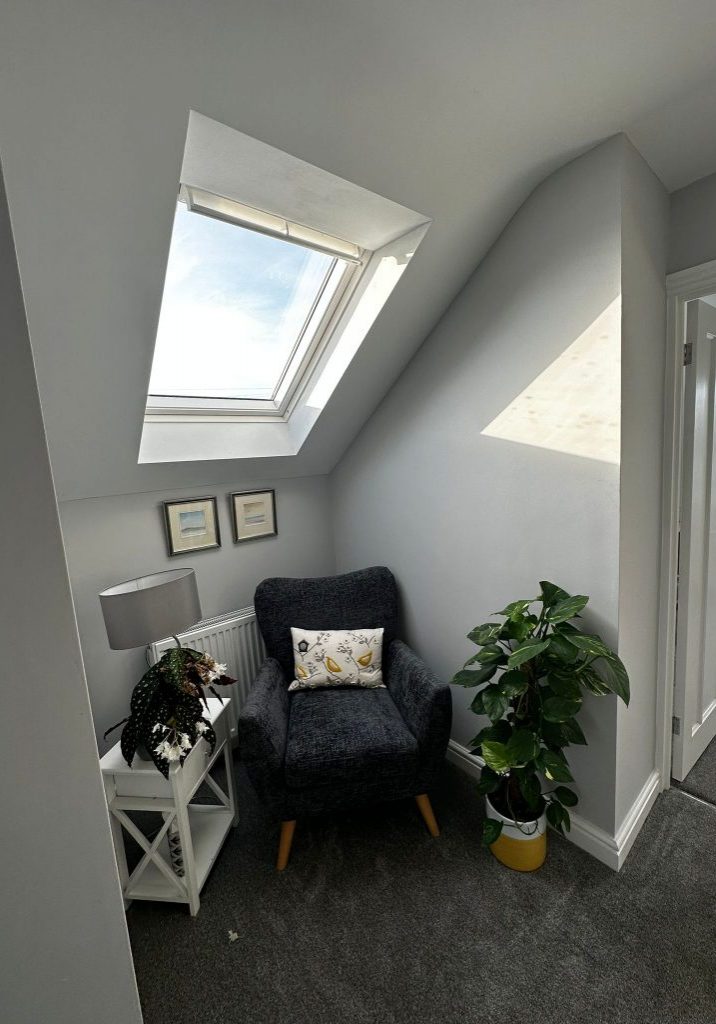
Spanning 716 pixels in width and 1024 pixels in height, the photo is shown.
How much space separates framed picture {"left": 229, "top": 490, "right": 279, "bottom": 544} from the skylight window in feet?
1.48

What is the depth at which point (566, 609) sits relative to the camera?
1.45m

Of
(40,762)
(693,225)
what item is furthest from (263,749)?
(693,225)

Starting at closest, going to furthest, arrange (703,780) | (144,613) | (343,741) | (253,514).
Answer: (144,613)
(343,741)
(703,780)
(253,514)

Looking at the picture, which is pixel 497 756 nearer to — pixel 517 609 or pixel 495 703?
pixel 495 703

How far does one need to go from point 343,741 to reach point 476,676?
556mm

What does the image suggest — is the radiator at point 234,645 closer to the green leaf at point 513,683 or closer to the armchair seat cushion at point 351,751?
the armchair seat cushion at point 351,751

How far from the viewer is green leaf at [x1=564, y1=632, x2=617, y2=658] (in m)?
1.36

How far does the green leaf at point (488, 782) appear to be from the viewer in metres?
1.59

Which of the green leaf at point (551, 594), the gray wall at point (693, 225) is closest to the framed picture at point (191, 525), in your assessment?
the green leaf at point (551, 594)

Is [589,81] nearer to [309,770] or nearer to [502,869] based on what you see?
[309,770]

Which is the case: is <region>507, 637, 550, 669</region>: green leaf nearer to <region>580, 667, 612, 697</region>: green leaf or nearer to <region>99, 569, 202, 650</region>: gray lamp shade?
<region>580, 667, 612, 697</region>: green leaf

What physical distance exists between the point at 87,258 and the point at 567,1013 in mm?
2370

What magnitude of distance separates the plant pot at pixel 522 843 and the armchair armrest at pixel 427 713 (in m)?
0.28

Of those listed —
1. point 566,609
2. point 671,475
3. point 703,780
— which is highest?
point 671,475
